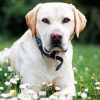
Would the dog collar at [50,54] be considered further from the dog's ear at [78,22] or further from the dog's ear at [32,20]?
the dog's ear at [78,22]

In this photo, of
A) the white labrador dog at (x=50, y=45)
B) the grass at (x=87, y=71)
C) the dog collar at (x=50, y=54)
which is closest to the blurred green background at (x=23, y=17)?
the grass at (x=87, y=71)

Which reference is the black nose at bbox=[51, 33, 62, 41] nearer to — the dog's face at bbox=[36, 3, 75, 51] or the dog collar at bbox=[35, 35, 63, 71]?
the dog's face at bbox=[36, 3, 75, 51]

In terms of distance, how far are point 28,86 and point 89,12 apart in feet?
34.9

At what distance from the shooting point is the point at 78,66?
10.4 metres

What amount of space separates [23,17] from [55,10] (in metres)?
9.99

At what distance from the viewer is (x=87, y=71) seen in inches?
387

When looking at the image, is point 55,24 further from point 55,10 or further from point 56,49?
point 56,49

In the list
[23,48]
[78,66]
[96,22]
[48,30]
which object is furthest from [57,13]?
[96,22]

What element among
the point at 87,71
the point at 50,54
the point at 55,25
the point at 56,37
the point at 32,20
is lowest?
the point at 87,71

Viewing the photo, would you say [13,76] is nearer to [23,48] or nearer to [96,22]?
[23,48]

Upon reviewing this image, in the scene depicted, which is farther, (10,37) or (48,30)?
(10,37)

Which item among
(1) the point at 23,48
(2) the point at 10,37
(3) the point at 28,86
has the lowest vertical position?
(3) the point at 28,86

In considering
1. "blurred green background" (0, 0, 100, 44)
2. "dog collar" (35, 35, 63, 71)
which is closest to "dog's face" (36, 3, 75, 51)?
"dog collar" (35, 35, 63, 71)

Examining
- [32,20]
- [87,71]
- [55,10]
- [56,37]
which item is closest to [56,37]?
[56,37]
